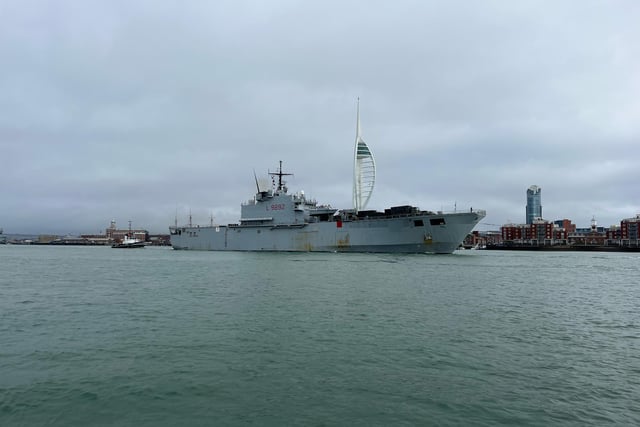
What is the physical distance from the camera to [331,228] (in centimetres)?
5822

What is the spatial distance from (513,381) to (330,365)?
3.71 metres

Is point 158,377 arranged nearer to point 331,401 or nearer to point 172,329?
point 331,401

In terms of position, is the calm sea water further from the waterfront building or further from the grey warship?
the waterfront building

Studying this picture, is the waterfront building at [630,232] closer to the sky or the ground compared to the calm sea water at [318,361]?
closer to the sky

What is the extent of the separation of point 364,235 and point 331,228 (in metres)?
5.50

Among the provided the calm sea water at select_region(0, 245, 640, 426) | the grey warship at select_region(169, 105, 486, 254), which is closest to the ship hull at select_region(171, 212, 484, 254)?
the grey warship at select_region(169, 105, 486, 254)

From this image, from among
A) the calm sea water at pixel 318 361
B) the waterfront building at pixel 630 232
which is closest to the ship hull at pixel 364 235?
the calm sea water at pixel 318 361

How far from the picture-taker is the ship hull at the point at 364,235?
50.2m

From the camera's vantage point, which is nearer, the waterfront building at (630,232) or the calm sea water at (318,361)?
the calm sea water at (318,361)

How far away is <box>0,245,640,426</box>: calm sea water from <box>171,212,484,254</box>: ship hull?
31110 millimetres

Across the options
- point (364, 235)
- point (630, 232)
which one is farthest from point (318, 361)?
point (630, 232)

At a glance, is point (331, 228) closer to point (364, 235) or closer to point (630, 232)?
point (364, 235)

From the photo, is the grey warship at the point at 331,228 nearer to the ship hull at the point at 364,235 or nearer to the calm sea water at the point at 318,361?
the ship hull at the point at 364,235

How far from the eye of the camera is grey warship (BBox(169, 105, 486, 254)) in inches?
2009
